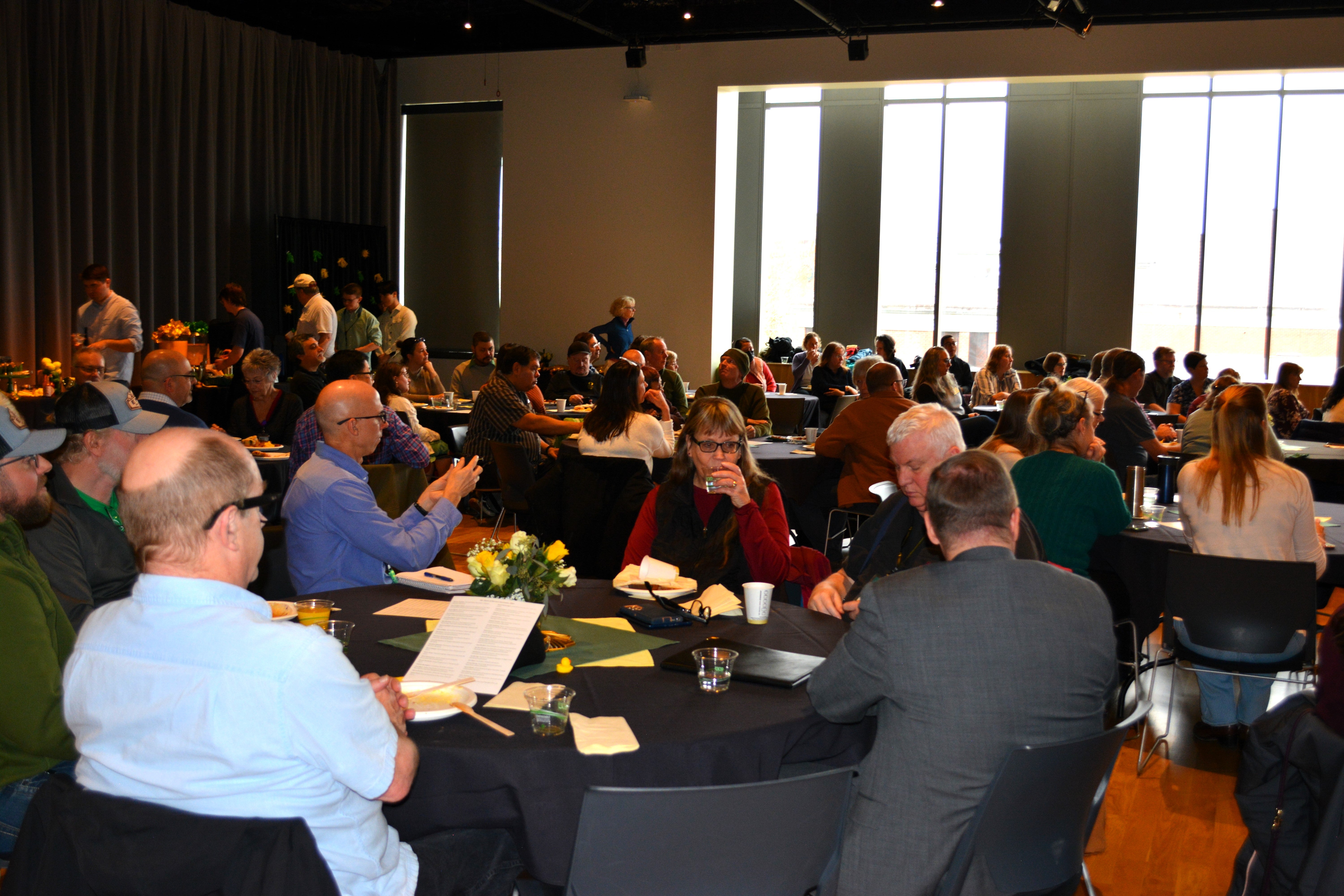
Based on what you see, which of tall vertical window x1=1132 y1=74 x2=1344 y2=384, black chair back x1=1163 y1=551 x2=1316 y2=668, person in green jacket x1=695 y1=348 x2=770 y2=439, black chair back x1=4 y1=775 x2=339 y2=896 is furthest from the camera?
tall vertical window x1=1132 y1=74 x2=1344 y2=384

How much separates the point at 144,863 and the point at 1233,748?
4.13 meters

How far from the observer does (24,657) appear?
2.01m

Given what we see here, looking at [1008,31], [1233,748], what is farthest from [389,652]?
[1008,31]

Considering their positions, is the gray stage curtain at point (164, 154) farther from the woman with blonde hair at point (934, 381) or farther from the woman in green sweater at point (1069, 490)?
the woman in green sweater at point (1069, 490)

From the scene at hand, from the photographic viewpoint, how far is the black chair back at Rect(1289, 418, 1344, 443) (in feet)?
27.0

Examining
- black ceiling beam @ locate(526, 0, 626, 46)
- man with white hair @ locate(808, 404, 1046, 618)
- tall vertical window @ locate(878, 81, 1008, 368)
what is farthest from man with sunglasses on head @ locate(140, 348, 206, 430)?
tall vertical window @ locate(878, 81, 1008, 368)

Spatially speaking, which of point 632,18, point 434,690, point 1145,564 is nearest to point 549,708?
point 434,690

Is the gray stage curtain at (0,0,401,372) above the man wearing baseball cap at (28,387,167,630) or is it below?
above

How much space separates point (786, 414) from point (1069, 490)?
6013 mm

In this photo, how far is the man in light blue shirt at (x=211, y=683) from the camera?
1565 millimetres

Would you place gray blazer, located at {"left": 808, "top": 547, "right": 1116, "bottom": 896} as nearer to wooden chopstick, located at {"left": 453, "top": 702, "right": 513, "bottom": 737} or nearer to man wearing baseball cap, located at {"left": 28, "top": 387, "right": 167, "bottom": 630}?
wooden chopstick, located at {"left": 453, "top": 702, "right": 513, "bottom": 737}

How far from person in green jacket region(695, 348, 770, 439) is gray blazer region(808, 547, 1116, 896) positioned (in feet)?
18.7

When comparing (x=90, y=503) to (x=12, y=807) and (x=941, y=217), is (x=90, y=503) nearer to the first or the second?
(x=12, y=807)

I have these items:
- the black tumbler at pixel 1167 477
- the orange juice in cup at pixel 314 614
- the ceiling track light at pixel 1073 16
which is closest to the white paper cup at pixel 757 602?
the orange juice in cup at pixel 314 614
